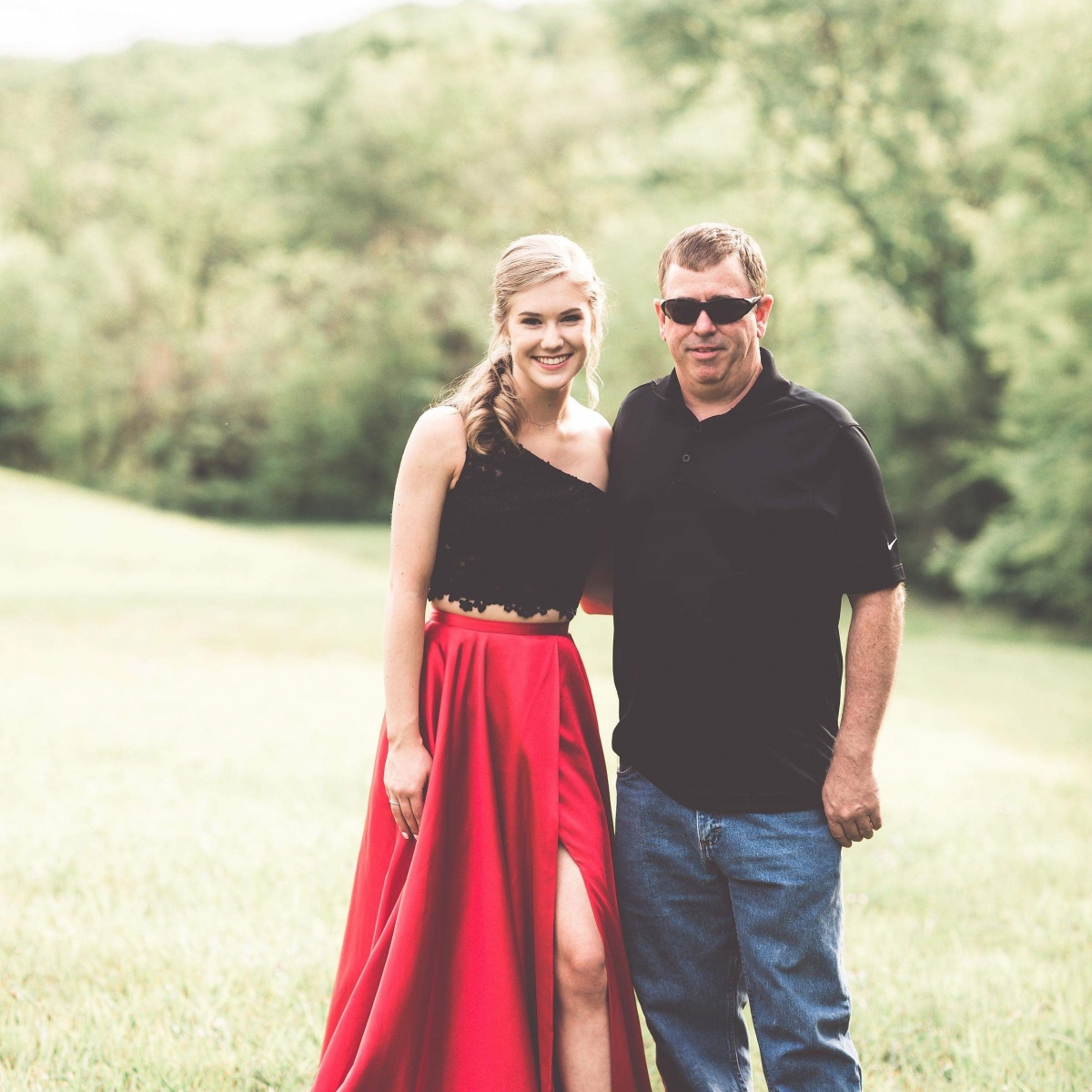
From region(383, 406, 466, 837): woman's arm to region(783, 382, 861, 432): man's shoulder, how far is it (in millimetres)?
872

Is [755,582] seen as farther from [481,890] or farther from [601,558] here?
[481,890]

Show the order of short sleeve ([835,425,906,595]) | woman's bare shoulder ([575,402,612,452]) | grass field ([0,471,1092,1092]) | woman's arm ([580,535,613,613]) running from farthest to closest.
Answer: grass field ([0,471,1092,1092]), woman's arm ([580,535,613,613]), woman's bare shoulder ([575,402,612,452]), short sleeve ([835,425,906,595])

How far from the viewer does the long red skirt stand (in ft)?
9.63

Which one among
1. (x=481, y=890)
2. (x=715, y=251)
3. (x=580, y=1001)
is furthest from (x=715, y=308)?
(x=580, y=1001)

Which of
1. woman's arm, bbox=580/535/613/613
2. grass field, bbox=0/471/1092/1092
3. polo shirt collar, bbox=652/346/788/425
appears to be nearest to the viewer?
polo shirt collar, bbox=652/346/788/425

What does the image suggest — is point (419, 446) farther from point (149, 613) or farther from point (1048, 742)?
point (149, 613)

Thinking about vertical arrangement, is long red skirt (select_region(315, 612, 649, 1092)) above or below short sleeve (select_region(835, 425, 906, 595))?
below

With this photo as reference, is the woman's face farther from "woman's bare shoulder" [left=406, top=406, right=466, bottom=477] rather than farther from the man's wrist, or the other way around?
the man's wrist

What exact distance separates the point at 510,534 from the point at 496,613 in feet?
0.71

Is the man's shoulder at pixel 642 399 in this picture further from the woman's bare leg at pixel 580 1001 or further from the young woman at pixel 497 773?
the woman's bare leg at pixel 580 1001

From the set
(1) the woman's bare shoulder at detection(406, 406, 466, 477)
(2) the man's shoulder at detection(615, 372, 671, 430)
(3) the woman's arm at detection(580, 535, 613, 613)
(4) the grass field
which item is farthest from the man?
(4) the grass field

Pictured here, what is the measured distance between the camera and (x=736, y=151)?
97.5 feet

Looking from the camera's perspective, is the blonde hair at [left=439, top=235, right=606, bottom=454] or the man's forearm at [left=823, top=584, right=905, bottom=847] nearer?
the man's forearm at [left=823, top=584, right=905, bottom=847]

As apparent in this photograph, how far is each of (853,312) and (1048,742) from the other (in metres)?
16.7
